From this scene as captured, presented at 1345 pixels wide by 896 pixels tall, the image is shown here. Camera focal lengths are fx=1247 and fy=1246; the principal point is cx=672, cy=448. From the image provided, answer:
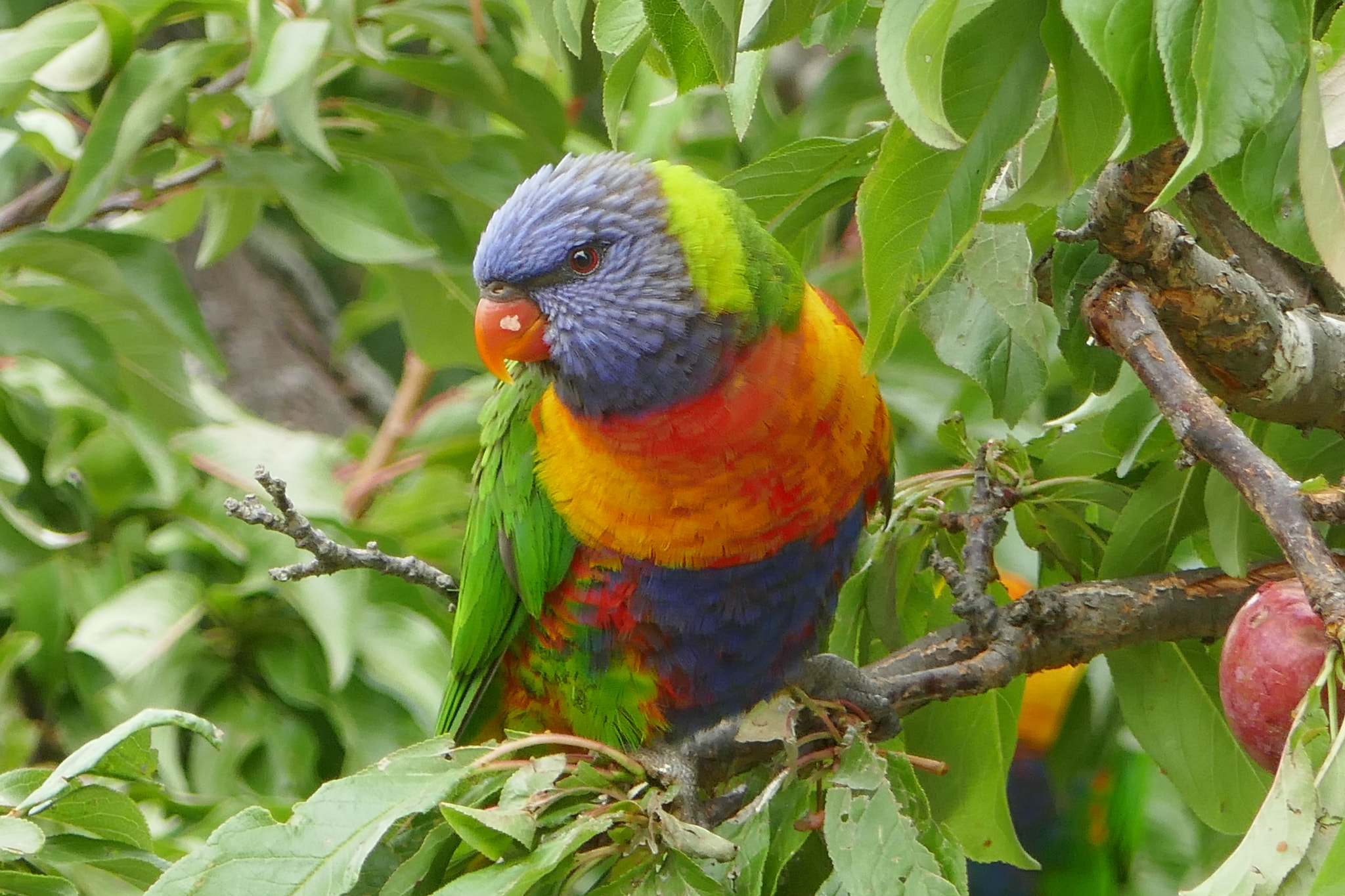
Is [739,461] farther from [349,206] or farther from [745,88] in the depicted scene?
[349,206]

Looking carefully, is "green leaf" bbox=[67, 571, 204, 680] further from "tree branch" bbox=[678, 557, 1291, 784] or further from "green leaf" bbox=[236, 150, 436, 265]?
"tree branch" bbox=[678, 557, 1291, 784]

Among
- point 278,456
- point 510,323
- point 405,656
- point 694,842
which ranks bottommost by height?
point 405,656

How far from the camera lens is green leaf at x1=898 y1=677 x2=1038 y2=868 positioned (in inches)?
50.6

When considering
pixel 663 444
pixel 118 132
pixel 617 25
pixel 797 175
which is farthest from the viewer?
pixel 118 132

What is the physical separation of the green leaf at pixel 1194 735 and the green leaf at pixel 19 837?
0.95 m

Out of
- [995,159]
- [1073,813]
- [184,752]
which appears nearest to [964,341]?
[995,159]

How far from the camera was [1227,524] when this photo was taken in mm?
1008

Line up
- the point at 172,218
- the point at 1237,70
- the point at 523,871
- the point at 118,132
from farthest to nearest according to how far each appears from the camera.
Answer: the point at 172,218 → the point at 118,132 → the point at 523,871 → the point at 1237,70

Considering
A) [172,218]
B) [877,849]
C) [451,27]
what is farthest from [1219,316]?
[172,218]

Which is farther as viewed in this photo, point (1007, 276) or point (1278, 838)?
point (1007, 276)

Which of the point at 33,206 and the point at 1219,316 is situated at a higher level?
the point at 1219,316

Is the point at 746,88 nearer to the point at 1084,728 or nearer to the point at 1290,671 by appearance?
the point at 1290,671

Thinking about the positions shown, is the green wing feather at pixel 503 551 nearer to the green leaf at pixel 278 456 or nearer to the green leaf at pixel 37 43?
the green leaf at pixel 278 456

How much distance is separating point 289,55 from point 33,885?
95 cm
